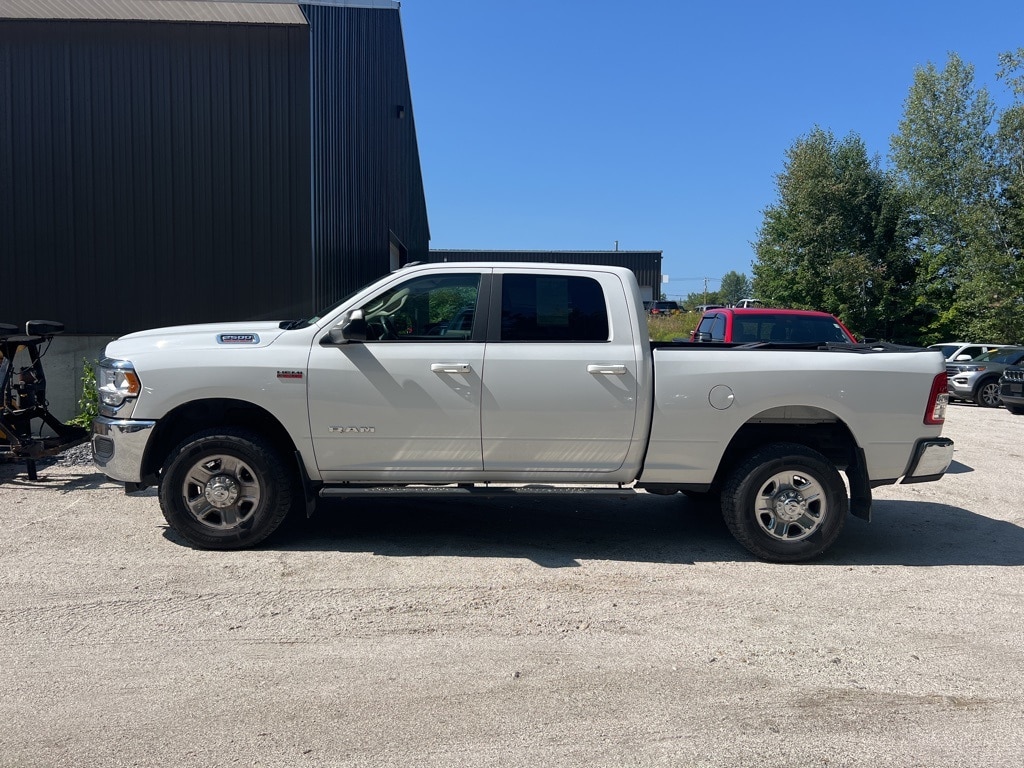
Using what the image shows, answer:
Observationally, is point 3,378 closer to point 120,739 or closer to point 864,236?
point 120,739

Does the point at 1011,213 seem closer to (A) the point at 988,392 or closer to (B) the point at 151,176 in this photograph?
(A) the point at 988,392

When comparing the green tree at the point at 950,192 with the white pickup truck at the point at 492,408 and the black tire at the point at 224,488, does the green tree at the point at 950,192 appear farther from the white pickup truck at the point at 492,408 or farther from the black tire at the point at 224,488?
the black tire at the point at 224,488

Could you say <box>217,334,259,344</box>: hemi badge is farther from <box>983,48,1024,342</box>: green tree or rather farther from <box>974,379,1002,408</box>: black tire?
<box>983,48,1024,342</box>: green tree

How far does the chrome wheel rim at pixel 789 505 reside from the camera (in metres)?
5.44

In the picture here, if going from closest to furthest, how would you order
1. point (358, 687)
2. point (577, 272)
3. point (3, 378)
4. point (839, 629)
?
point (358, 687), point (839, 629), point (577, 272), point (3, 378)

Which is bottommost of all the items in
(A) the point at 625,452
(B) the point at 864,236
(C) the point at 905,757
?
(C) the point at 905,757

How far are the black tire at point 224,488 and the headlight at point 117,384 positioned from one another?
510 millimetres

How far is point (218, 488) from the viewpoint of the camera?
529 centimetres

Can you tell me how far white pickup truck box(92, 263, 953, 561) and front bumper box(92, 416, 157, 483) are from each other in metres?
0.01

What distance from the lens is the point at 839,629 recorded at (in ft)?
14.3

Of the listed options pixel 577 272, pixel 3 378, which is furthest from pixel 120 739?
pixel 3 378

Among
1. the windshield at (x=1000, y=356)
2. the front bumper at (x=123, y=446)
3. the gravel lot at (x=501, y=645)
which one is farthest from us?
the windshield at (x=1000, y=356)

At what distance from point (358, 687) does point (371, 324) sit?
2580mm

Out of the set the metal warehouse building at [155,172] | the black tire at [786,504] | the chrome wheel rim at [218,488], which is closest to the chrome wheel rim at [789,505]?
the black tire at [786,504]
